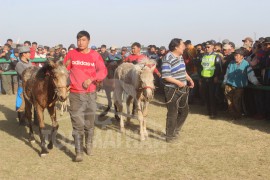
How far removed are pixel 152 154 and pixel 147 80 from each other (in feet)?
4.95

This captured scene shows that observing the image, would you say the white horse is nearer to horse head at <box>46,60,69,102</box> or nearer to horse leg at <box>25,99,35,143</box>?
horse head at <box>46,60,69,102</box>

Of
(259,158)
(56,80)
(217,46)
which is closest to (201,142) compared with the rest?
(259,158)

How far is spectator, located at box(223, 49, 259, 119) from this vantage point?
8516 mm

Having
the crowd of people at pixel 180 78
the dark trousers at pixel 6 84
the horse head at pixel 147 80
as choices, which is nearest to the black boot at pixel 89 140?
the crowd of people at pixel 180 78

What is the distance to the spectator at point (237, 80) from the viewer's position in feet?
27.9

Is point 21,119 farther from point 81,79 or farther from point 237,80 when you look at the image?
point 237,80

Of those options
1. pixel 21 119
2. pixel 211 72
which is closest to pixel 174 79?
pixel 211 72

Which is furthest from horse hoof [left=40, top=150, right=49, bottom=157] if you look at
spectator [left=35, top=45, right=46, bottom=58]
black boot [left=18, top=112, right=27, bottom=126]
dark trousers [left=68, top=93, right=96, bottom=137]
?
spectator [left=35, top=45, right=46, bottom=58]

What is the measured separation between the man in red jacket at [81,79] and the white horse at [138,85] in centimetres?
117

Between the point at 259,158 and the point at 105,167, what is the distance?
9.24ft

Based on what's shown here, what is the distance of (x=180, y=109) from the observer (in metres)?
6.95

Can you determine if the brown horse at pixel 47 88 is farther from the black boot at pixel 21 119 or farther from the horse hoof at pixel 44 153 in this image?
the black boot at pixel 21 119

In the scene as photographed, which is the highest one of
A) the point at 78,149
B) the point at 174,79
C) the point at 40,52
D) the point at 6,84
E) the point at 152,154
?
the point at 40,52

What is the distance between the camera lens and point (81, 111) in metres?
5.82
